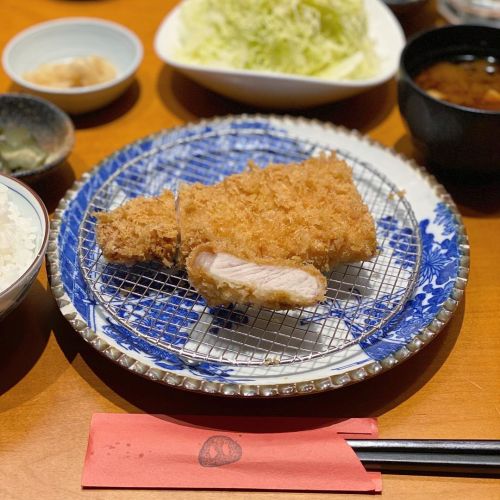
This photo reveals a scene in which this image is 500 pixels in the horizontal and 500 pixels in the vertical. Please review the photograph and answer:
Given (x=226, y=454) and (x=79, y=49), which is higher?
(x=79, y=49)

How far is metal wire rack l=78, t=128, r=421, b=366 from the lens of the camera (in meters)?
1.93

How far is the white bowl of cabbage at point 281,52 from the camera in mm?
2869

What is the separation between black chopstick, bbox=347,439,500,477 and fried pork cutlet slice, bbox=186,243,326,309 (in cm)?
48

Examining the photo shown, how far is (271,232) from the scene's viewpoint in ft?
6.55

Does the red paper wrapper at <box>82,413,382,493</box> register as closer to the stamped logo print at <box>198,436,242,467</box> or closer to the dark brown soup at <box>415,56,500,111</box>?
the stamped logo print at <box>198,436,242,467</box>

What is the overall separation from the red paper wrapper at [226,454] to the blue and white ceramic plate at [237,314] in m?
0.13

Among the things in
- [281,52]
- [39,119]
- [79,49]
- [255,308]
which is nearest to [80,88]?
[39,119]

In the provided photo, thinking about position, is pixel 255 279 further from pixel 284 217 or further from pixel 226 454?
pixel 226 454

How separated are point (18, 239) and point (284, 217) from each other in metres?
0.89

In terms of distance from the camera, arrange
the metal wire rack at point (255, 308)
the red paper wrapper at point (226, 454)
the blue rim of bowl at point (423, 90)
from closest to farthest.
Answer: the red paper wrapper at point (226, 454), the metal wire rack at point (255, 308), the blue rim of bowl at point (423, 90)

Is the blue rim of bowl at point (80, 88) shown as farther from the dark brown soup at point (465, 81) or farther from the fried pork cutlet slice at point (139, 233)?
the dark brown soup at point (465, 81)

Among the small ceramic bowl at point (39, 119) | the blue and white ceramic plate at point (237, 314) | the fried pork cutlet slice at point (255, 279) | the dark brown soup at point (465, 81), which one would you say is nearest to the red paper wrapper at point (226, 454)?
the blue and white ceramic plate at point (237, 314)

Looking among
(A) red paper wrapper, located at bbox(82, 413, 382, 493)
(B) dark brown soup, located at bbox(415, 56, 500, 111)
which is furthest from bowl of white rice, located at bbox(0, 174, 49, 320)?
(B) dark brown soup, located at bbox(415, 56, 500, 111)

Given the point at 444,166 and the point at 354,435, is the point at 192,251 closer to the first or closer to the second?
the point at 354,435
